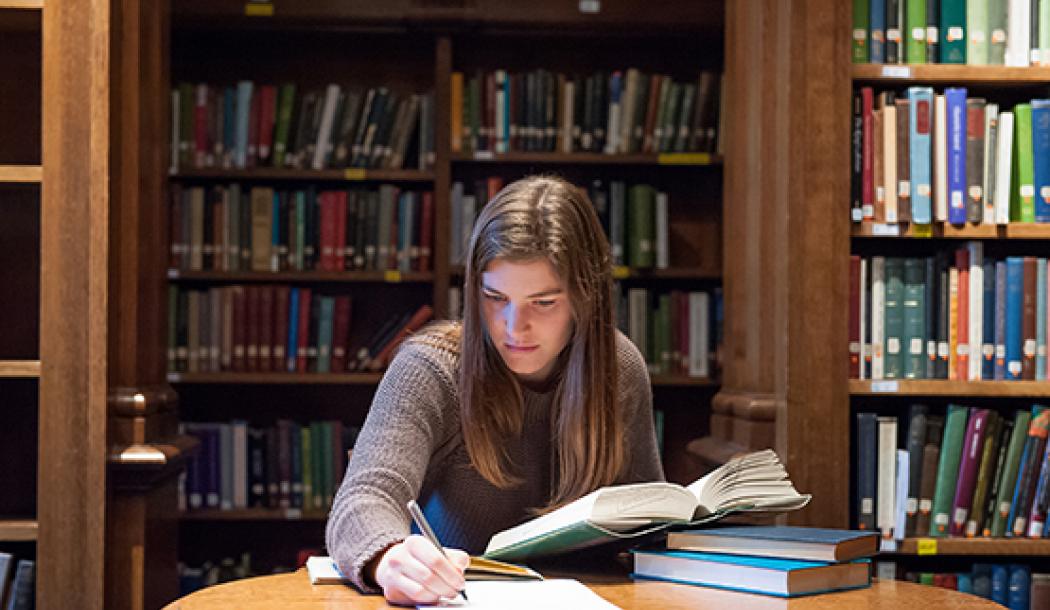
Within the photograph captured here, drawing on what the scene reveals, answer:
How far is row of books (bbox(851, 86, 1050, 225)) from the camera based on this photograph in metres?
2.61

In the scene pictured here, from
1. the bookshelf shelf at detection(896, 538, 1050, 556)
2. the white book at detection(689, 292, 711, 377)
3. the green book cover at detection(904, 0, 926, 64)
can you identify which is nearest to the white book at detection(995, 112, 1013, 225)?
the green book cover at detection(904, 0, 926, 64)

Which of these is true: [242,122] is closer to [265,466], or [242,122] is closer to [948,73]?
[265,466]

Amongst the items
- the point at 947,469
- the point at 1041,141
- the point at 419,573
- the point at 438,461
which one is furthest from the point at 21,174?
the point at 1041,141

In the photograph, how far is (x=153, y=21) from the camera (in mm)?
2748

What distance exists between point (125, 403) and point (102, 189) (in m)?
0.43

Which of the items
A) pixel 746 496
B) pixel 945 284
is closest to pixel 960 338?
pixel 945 284

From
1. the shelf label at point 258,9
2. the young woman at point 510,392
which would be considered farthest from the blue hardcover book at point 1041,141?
the shelf label at point 258,9

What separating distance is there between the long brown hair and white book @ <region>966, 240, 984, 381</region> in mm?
1137

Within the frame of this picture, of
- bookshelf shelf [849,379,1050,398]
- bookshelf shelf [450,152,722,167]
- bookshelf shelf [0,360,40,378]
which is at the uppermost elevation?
bookshelf shelf [450,152,722,167]

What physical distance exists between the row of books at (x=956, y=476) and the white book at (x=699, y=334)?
57.3 inches

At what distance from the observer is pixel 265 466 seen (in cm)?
406

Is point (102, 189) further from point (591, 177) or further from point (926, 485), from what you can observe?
point (591, 177)

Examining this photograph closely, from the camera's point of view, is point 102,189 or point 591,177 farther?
point 591,177

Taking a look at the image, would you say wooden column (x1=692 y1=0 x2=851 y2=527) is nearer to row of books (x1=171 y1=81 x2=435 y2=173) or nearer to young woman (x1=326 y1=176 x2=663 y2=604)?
young woman (x1=326 y1=176 x2=663 y2=604)
